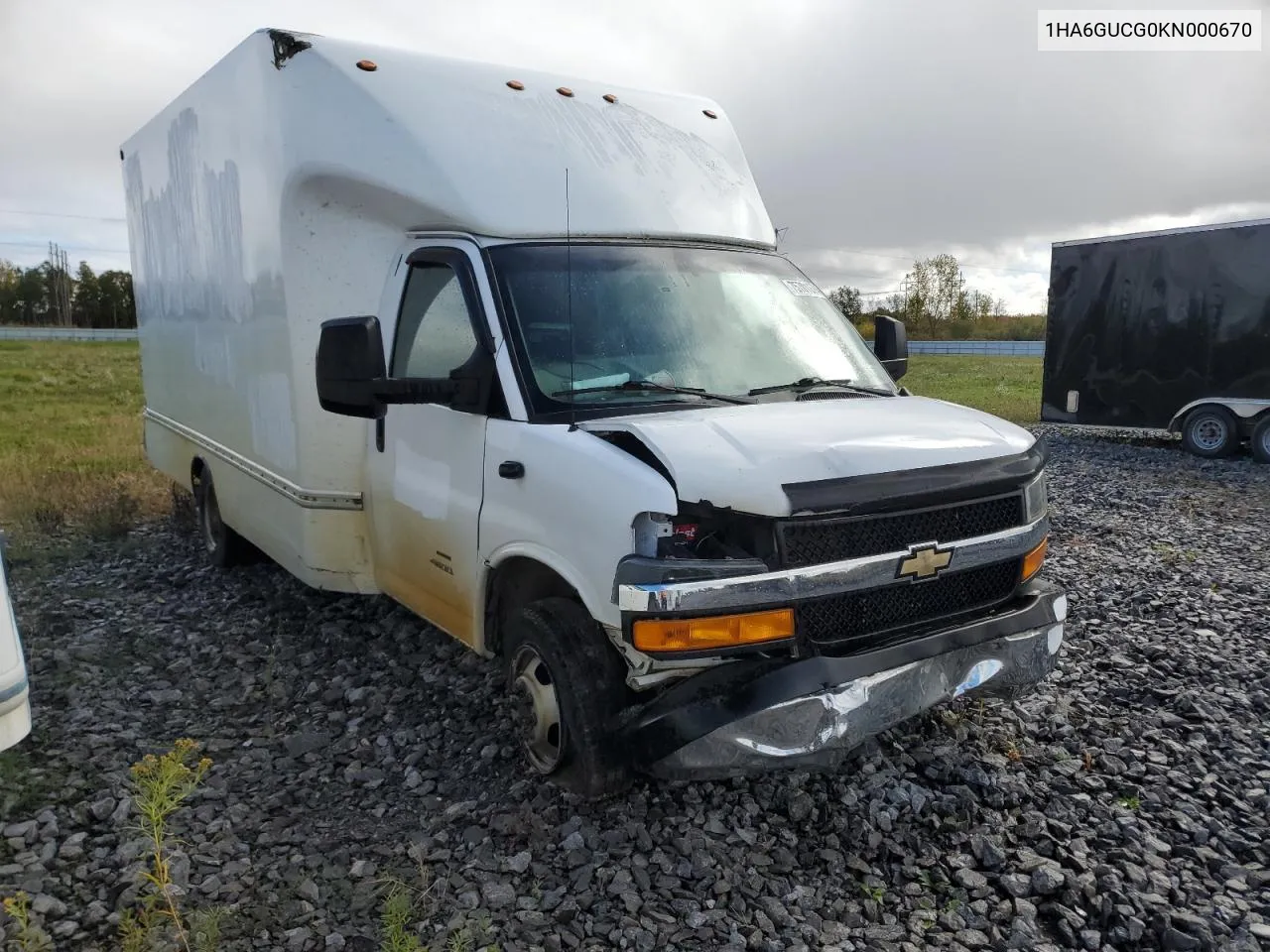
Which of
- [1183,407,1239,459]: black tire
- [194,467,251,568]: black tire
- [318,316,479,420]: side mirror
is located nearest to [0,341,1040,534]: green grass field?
[194,467,251,568]: black tire

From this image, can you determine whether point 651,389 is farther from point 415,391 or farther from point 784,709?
point 784,709

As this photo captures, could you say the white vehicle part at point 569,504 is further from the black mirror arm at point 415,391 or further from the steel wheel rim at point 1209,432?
the steel wheel rim at point 1209,432

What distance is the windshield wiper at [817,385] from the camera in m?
4.09

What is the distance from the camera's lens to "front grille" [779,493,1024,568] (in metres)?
3.22

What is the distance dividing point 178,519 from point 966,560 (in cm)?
794

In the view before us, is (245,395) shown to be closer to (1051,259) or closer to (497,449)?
(497,449)

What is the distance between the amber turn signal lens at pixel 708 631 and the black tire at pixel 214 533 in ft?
16.0

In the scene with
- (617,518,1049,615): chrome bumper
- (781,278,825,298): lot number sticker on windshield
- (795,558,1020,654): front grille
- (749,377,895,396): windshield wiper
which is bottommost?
(795,558,1020,654): front grille

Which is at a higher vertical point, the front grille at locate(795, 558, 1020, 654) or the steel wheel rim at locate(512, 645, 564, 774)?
the front grille at locate(795, 558, 1020, 654)

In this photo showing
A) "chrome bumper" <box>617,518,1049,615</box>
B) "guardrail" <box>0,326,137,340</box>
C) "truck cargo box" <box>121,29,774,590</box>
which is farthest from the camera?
"guardrail" <box>0,326,137,340</box>

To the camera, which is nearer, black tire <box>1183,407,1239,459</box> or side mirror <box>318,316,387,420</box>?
side mirror <box>318,316,387,420</box>

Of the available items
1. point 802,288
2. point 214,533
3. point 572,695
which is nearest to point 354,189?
point 802,288

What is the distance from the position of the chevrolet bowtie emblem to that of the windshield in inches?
42.5

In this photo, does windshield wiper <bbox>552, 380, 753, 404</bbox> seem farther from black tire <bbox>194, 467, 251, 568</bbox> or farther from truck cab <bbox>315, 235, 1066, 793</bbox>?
black tire <bbox>194, 467, 251, 568</bbox>
